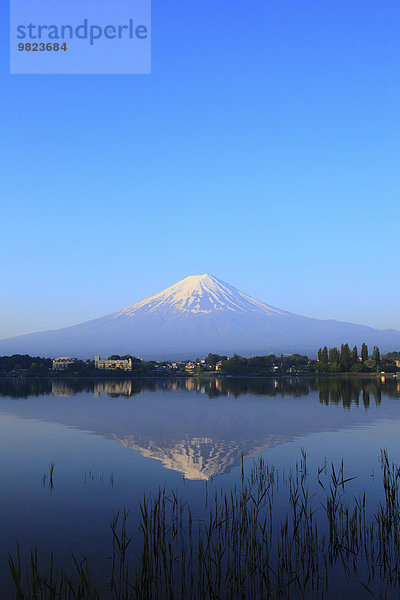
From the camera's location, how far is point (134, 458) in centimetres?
2064

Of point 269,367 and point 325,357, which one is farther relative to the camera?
point 269,367

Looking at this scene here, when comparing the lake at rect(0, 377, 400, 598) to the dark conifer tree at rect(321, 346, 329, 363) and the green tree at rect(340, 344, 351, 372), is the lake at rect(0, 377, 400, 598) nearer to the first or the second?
the green tree at rect(340, 344, 351, 372)

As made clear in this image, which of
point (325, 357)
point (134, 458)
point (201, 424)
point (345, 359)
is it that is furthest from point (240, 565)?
point (325, 357)

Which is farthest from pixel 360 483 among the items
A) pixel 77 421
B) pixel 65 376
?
pixel 65 376

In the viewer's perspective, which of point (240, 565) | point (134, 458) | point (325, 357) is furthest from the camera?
point (325, 357)

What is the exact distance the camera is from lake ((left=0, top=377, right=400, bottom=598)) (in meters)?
12.0

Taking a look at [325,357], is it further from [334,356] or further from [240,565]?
[240,565]

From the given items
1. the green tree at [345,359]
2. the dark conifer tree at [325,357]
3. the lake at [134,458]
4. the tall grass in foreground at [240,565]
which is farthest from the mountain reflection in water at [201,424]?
the dark conifer tree at [325,357]

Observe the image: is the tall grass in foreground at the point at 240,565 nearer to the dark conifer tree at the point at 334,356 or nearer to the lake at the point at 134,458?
the lake at the point at 134,458

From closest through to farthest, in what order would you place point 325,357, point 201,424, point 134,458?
point 134,458 → point 201,424 → point 325,357

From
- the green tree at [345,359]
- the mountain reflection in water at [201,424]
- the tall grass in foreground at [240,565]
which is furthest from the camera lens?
the green tree at [345,359]

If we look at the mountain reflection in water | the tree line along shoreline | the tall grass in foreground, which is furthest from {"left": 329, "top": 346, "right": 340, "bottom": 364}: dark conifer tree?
the tall grass in foreground

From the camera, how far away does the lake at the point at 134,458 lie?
12031 millimetres

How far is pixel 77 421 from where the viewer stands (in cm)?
3400
